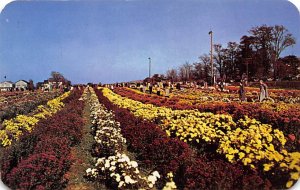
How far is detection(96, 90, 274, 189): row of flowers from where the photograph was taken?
536cm

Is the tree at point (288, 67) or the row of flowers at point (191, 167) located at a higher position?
the tree at point (288, 67)

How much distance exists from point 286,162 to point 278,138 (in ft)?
4.07

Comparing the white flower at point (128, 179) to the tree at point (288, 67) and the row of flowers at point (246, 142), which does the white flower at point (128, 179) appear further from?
the tree at point (288, 67)

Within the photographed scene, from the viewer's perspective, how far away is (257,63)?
128 feet

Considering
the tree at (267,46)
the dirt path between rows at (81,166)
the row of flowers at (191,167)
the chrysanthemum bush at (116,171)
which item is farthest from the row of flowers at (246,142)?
the tree at (267,46)

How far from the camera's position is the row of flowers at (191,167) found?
211 inches

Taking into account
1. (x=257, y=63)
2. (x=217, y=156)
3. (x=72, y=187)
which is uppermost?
(x=257, y=63)

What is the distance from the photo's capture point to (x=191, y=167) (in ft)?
18.9

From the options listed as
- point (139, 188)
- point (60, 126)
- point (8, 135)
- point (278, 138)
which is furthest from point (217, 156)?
point (8, 135)

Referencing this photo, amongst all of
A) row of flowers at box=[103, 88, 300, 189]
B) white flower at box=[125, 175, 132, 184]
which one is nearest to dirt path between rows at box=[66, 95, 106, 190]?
white flower at box=[125, 175, 132, 184]

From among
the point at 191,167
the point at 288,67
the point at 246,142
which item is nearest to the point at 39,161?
the point at 191,167

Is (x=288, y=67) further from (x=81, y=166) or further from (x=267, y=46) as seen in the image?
(x=81, y=166)

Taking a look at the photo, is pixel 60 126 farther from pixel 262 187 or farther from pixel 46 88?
pixel 46 88

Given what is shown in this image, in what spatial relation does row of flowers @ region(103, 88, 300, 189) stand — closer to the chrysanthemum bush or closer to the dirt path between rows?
the chrysanthemum bush
